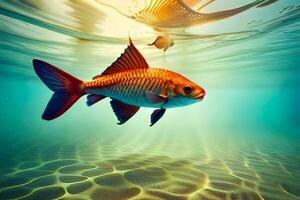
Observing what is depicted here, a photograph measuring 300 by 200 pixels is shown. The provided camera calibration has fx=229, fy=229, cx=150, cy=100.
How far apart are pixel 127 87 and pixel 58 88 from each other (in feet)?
3.59

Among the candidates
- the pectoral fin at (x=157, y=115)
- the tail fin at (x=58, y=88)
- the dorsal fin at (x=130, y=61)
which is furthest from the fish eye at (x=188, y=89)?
the tail fin at (x=58, y=88)

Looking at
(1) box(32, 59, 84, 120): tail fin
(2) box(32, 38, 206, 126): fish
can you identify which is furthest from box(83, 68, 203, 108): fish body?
(1) box(32, 59, 84, 120): tail fin

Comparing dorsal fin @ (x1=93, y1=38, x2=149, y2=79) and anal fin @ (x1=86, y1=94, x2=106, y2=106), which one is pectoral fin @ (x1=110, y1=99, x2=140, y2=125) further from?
dorsal fin @ (x1=93, y1=38, x2=149, y2=79)

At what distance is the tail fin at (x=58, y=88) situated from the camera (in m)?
3.27

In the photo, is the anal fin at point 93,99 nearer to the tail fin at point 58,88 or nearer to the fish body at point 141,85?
the tail fin at point 58,88

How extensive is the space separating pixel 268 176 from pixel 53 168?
7947mm

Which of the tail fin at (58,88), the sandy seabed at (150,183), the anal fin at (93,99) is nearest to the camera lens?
the tail fin at (58,88)

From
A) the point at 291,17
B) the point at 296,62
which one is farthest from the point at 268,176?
the point at 296,62

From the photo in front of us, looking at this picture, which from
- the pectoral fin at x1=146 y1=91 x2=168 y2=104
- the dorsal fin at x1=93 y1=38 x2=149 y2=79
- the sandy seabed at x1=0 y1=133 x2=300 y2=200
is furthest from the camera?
the sandy seabed at x1=0 y1=133 x2=300 y2=200

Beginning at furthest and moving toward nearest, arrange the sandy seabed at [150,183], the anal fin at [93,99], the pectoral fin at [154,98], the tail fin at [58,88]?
the sandy seabed at [150,183]
the anal fin at [93,99]
the tail fin at [58,88]
the pectoral fin at [154,98]

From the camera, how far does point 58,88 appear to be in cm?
350

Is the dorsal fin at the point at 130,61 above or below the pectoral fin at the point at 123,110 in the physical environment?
above

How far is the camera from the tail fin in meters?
3.27

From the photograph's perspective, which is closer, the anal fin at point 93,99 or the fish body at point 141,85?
the fish body at point 141,85
